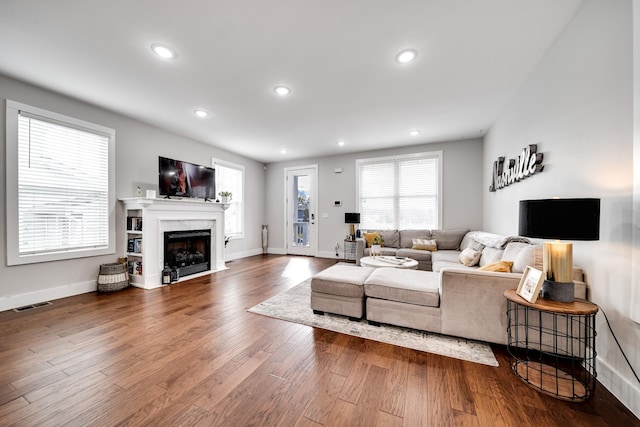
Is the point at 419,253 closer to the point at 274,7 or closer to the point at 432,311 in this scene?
the point at 432,311

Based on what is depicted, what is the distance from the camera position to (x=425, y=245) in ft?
15.2

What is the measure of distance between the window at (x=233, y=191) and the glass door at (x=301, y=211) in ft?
4.21

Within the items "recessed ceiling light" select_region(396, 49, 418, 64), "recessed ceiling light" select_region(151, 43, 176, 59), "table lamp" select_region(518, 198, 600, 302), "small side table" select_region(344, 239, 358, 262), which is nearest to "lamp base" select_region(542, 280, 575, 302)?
"table lamp" select_region(518, 198, 600, 302)

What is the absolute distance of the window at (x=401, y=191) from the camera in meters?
5.28

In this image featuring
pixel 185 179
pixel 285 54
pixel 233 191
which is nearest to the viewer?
pixel 285 54

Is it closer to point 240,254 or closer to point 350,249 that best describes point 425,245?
point 350,249

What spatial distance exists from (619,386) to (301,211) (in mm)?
5926

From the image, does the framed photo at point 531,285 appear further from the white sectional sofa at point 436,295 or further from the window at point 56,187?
the window at point 56,187

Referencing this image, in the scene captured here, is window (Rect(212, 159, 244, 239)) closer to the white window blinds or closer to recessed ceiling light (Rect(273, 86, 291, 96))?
the white window blinds

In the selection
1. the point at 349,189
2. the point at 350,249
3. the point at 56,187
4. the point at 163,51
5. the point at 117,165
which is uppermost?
the point at 163,51

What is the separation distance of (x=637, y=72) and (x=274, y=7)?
7.55 feet

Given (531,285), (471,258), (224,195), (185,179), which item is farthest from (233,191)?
(531,285)

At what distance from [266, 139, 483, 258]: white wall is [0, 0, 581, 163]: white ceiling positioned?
1257 millimetres

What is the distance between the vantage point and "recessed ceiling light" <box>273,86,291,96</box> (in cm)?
297
